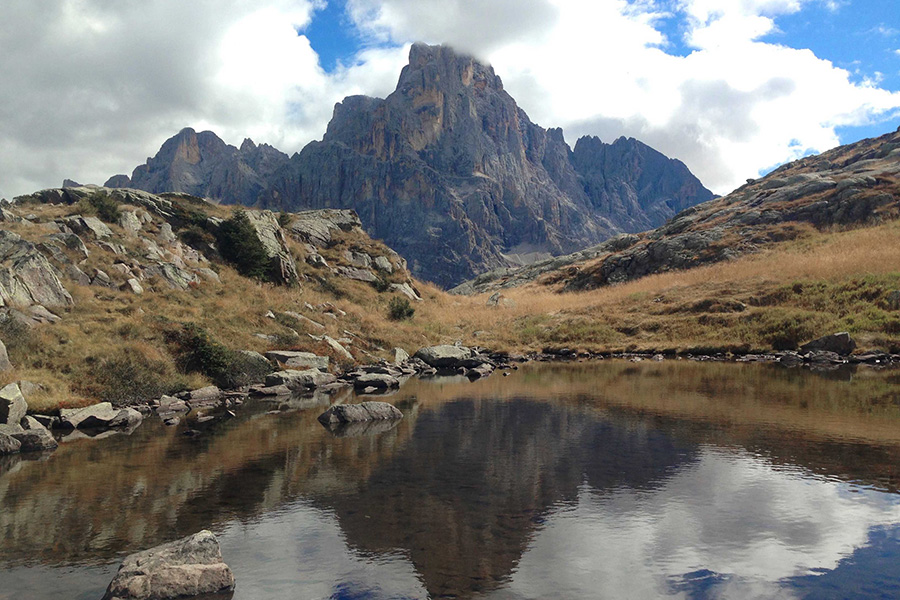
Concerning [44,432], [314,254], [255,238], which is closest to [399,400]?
[44,432]

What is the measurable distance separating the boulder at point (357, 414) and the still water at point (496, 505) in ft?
2.45

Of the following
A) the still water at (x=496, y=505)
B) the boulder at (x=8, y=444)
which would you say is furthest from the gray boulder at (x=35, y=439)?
the still water at (x=496, y=505)

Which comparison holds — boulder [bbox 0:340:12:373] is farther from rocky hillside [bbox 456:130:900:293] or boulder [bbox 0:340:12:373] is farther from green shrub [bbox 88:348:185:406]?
rocky hillside [bbox 456:130:900:293]

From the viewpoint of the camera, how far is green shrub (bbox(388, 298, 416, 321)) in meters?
51.4

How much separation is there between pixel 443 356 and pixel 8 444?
2626cm

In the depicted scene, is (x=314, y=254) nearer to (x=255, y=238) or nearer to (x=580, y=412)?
(x=255, y=238)

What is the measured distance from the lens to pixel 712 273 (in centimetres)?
5703

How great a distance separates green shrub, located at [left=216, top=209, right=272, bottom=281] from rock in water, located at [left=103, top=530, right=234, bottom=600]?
41.3 metres

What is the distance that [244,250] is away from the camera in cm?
4859

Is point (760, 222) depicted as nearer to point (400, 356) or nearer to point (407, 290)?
point (407, 290)

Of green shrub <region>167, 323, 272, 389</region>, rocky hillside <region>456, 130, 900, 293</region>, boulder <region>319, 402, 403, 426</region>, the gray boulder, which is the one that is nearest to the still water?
boulder <region>319, 402, 403, 426</region>

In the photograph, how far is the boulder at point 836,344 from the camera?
112ft

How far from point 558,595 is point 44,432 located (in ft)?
56.9

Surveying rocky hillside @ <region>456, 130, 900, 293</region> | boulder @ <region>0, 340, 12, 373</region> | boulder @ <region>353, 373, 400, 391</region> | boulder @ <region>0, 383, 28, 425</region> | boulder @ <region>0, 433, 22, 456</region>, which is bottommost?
boulder @ <region>0, 433, 22, 456</region>
